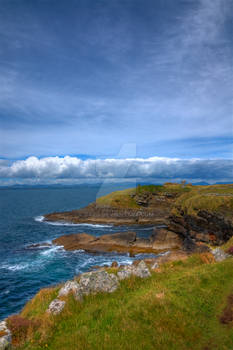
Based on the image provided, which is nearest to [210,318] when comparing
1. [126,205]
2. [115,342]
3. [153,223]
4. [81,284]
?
[115,342]

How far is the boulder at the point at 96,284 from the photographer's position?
14.6 metres

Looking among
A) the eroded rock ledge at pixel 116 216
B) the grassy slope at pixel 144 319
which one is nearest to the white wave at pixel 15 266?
the grassy slope at pixel 144 319

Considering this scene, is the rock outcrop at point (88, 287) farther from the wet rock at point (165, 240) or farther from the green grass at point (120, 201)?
the green grass at point (120, 201)

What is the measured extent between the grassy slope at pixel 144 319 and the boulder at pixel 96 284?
431 millimetres

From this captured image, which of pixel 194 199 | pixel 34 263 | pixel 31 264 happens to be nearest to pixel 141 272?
pixel 31 264

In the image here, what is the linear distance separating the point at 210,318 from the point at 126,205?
96194 mm

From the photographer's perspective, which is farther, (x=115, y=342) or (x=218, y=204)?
(x=218, y=204)

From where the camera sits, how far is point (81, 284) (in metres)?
15.0

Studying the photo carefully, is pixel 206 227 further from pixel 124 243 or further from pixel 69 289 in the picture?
pixel 69 289

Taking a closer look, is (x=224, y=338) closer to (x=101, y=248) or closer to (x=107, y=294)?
(x=107, y=294)

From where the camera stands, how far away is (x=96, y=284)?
1498 centimetres

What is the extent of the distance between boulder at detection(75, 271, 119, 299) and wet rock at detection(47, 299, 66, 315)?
1076 mm

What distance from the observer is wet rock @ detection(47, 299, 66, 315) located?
12.9 metres

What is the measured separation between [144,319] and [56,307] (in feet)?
17.2
